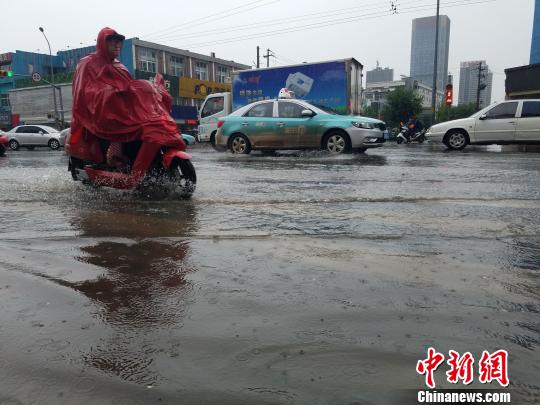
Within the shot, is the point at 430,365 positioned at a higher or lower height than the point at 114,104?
lower

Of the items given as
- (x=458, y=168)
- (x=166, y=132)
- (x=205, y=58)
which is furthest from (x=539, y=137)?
(x=205, y=58)

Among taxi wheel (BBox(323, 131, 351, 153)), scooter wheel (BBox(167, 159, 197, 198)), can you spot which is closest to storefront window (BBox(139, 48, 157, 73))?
taxi wheel (BBox(323, 131, 351, 153))

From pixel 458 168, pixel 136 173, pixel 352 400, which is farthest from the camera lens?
pixel 458 168

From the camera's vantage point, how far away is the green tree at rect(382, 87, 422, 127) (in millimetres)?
43500

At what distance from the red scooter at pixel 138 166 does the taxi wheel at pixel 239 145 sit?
6.91 metres

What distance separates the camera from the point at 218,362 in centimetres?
180

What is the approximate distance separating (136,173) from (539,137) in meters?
11.7

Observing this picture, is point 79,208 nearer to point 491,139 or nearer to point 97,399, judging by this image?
point 97,399

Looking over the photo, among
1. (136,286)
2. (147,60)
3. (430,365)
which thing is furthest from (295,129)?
(147,60)

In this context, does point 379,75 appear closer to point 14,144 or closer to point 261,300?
point 14,144

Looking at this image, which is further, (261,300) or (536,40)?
(536,40)

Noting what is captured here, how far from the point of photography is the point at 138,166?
546 centimetres

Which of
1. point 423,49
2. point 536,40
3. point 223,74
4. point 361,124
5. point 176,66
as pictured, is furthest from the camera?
point 423,49

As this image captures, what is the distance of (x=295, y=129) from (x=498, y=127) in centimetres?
606
